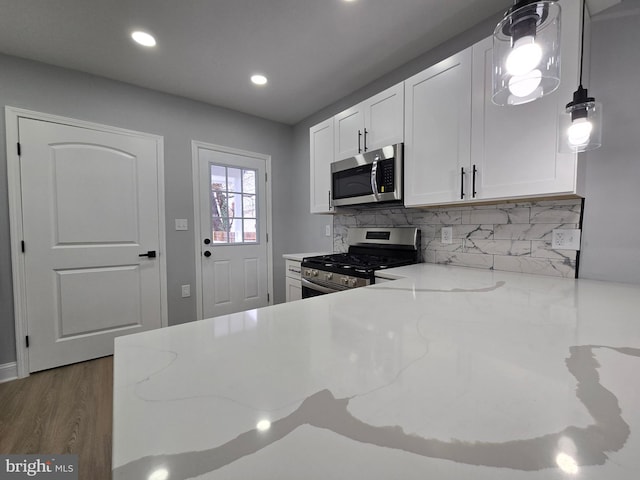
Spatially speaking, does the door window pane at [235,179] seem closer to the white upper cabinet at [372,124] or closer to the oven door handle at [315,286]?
the white upper cabinet at [372,124]

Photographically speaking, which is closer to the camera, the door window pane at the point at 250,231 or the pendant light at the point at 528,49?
the pendant light at the point at 528,49

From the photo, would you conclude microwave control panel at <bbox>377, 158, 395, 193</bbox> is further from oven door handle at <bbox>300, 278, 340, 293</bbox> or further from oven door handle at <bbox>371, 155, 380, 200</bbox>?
oven door handle at <bbox>300, 278, 340, 293</bbox>

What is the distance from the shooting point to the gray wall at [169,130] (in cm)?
209

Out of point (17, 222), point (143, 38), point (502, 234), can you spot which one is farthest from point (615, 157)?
point (17, 222)

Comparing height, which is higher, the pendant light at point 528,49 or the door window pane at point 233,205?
the pendant light at point 528,49

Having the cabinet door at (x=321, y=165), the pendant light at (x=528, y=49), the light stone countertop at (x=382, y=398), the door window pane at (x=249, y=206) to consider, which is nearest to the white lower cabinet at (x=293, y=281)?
the cabinet door at (x=321, y=165)

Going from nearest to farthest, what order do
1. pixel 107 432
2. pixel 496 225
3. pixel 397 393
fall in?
pixel 397 393, pixel 107 432, pixel 496 225

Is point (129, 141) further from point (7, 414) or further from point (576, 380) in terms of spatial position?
point (576, 380)

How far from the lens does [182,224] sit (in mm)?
2820

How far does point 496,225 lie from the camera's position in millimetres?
1719

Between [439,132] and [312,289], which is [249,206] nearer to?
[312,289]

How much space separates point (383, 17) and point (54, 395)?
11.3 ft

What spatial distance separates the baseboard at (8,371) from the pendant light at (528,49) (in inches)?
143

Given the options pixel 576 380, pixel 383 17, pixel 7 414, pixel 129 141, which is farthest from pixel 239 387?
pixel 129 141
